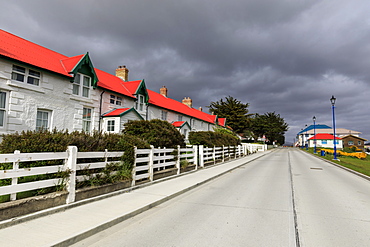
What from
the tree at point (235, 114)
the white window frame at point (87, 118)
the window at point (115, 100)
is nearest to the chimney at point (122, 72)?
the window at point (115, 100)

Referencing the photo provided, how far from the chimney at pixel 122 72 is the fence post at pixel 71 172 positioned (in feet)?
62.5

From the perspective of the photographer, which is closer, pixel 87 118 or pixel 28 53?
pixel 28 53

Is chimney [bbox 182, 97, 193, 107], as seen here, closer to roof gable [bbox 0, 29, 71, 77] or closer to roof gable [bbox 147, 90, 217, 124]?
roof gable [bbox 147, 90, 217, 124]

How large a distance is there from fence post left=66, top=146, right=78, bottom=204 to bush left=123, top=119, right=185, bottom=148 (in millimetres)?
4995

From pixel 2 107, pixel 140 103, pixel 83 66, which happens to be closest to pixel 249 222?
pixel 2 107

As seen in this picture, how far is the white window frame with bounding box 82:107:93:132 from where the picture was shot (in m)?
15.9

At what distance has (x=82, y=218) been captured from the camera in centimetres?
470

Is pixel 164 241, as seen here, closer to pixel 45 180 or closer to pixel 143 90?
pixel 45 180

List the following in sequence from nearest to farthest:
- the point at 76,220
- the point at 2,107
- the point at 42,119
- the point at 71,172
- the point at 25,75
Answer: the point at 76,220, the point at 71,172, the point at 2,107, the point at 25,75, the point at 42,119

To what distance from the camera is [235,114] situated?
55.2 m

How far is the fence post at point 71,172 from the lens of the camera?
5.42 m

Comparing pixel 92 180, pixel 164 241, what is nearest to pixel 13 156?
pixel 92 180

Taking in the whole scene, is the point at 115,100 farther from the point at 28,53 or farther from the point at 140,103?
the point at 28,53

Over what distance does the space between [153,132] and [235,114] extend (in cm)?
4665
